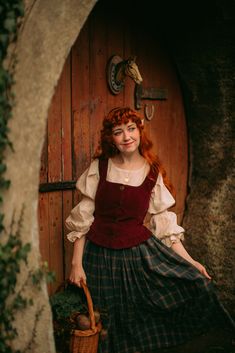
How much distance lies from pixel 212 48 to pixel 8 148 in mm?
2453

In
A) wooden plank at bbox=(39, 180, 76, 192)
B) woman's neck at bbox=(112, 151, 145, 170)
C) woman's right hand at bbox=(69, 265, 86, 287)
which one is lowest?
woman's right hand at bbox=(69, 265, 86, 287)

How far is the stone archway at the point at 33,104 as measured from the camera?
80.5 inches

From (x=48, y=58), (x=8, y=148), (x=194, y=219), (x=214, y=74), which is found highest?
(x=214, y=74)

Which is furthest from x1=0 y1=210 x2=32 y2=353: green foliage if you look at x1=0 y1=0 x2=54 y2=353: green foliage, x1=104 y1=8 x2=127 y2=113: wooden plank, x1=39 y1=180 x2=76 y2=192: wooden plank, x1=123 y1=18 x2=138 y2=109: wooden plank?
x1=123 y1=18 x2=138 y2=109: wooden plank

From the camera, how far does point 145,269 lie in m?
2.96

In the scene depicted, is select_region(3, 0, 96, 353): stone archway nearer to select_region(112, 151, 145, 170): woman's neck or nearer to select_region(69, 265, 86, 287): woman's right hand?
select_region(69, 265, 86, 287): woman's right hand

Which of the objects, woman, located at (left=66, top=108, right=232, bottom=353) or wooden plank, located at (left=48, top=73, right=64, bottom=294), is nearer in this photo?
woman, located at (left=66, top=108, right=232, bottom=353)

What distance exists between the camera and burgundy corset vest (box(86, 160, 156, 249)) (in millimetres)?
2945

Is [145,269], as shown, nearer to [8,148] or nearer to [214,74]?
[8,148]

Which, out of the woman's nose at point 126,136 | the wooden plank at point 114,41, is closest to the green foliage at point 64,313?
the woman's nose at point 126,136

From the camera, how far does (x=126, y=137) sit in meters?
2.94

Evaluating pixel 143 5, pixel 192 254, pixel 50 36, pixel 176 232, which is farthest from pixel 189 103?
pixel 50 36

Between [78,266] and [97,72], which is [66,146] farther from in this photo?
[78,266]

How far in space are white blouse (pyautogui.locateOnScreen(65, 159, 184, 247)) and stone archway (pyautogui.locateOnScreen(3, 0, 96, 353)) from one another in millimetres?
832
